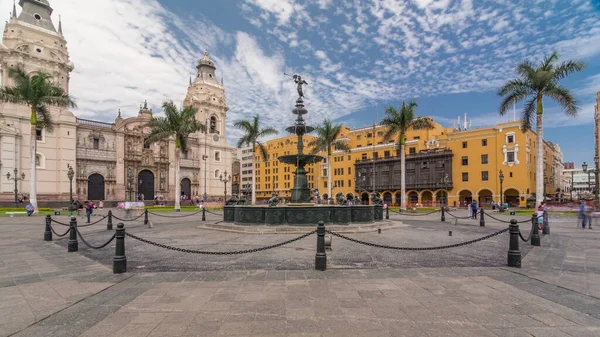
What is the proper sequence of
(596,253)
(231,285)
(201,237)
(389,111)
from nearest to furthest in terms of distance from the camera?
(231,285), (596,253), (201,237), (389,111)

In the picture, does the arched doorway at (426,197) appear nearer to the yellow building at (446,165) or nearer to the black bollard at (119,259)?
the yellow building at (446,165)

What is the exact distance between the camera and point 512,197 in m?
45.3

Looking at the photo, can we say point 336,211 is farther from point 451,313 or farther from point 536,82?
point 536,82

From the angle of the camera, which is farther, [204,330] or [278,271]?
[278,271]

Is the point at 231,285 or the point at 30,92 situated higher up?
the point at 30,92

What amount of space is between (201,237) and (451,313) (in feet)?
33.2

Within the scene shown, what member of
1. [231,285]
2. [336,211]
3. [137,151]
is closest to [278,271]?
[231,285]

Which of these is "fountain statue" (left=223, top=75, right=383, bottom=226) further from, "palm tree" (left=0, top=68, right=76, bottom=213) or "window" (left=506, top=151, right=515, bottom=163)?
"window" (left=506, top=151, right=515, bottom=163)

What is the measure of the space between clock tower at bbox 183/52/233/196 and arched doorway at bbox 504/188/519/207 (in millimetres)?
49269

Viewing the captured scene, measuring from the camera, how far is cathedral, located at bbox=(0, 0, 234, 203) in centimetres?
4075

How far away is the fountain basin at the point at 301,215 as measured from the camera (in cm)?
1368

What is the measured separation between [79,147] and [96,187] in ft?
21.4

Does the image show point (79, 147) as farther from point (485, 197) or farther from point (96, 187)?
point (485, 197)

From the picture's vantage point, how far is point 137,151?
169ft
